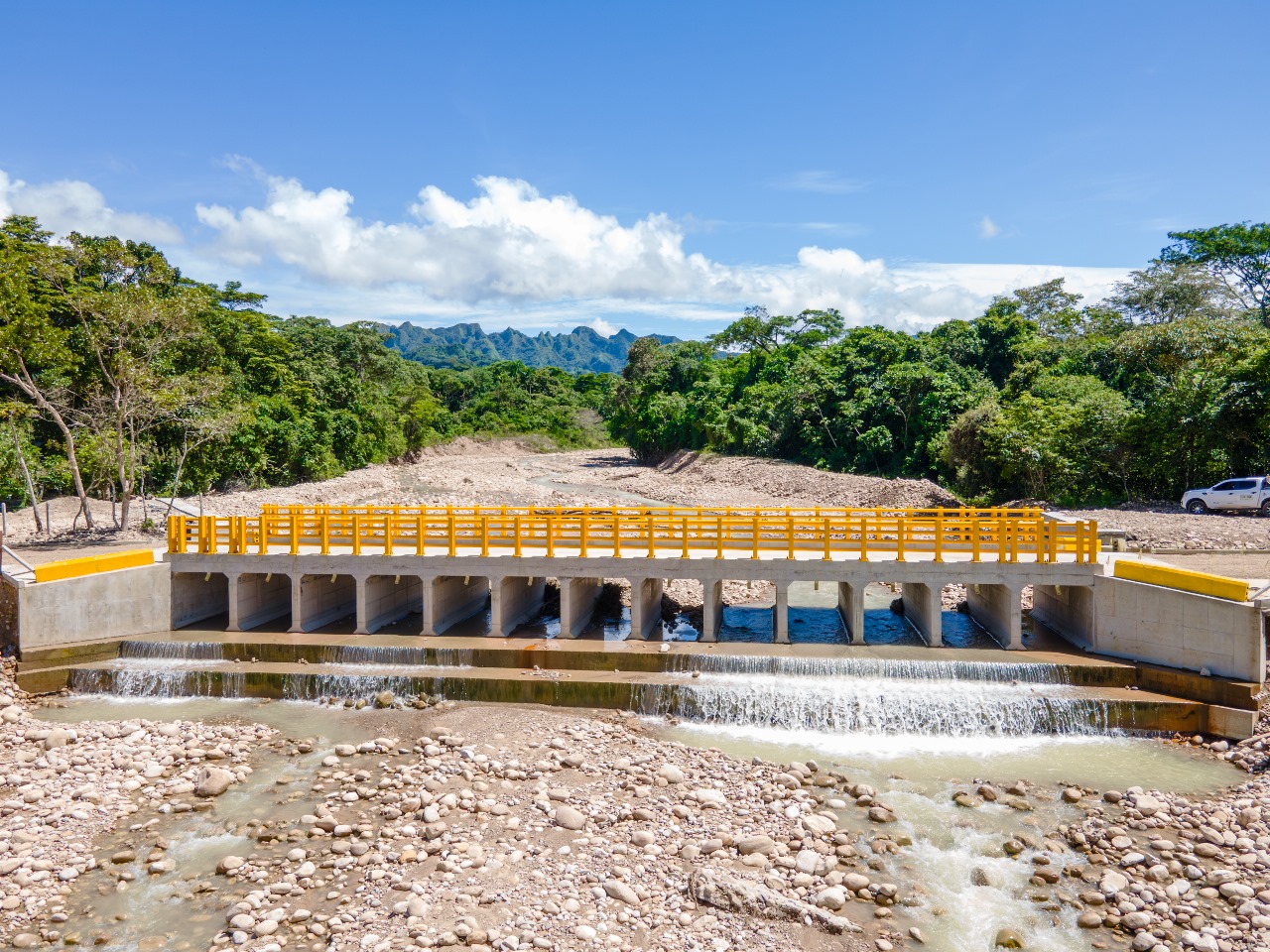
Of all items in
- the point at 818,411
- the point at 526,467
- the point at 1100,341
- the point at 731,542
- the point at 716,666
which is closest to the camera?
the point at 716,666

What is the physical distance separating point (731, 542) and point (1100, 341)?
3627 cm

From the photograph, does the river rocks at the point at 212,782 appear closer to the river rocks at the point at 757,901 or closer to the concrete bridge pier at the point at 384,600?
the concrete bridge pier at the point at 384,600

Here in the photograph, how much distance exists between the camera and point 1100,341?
47156 mm

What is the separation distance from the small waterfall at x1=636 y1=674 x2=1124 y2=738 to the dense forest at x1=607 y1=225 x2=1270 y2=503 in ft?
69.1

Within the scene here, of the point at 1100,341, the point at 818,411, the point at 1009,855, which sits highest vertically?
the point at 1100,341

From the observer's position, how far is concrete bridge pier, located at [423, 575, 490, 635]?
2239cm

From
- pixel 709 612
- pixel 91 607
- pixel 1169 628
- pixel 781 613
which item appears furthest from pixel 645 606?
pixel 91 607

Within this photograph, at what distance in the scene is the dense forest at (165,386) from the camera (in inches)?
1133

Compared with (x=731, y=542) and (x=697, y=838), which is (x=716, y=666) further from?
(x=697, y=838)

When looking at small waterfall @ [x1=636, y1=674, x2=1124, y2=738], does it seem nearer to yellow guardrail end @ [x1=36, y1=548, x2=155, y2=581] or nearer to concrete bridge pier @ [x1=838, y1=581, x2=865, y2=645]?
concrete bridge pier @ [x1=838, y1=581, x2=865, y2=645]

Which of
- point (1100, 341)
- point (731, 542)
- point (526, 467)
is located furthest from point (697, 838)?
point (526, 467)

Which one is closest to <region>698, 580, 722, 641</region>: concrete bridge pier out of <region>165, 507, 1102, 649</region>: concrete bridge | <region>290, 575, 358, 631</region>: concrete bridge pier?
<region>165, 507, 1102, 649</region>: concrete bridge

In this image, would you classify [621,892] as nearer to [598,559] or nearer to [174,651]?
[598,559]

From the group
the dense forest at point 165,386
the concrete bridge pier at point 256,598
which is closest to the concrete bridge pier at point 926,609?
the concrete bridge pier at point 256,598
